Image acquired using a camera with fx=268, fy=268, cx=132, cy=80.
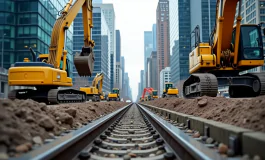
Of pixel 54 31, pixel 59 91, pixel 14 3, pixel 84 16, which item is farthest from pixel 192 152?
pixel 14 3

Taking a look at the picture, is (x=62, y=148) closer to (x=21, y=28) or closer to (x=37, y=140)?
(x=37, y=140)

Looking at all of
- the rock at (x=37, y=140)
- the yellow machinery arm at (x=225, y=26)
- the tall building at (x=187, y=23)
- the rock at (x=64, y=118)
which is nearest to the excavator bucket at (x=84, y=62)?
the yellow machinery arm at (x=225, y=26)

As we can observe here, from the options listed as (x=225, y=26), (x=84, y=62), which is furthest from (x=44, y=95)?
(x=225, y=26)

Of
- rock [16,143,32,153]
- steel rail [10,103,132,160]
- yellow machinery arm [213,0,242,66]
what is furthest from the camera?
yellow machinery arm [213,0,242,66]

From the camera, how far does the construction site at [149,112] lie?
339 cm

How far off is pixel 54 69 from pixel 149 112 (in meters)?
4.89

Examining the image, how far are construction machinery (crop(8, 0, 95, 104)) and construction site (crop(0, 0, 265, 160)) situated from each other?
42 mm

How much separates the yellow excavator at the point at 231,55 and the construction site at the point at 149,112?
0.04 m

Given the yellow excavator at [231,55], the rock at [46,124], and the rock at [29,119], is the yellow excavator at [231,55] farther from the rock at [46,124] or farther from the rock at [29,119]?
the rock at [29,119]

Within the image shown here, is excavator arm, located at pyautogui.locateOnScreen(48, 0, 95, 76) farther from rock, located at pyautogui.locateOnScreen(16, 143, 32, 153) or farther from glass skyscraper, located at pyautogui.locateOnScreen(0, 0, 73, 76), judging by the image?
glass skyscraper, located at pyautogui.locateOnScreen(0, 0, 73, 76)

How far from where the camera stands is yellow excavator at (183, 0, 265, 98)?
1162 cm

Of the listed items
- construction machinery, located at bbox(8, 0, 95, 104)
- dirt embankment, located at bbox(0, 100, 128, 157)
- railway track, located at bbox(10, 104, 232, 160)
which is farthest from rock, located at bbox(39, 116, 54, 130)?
construction machinery, located at bbox(8, 0, 95, 104)

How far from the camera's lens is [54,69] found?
470 inches

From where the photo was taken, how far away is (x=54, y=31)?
520 inches
